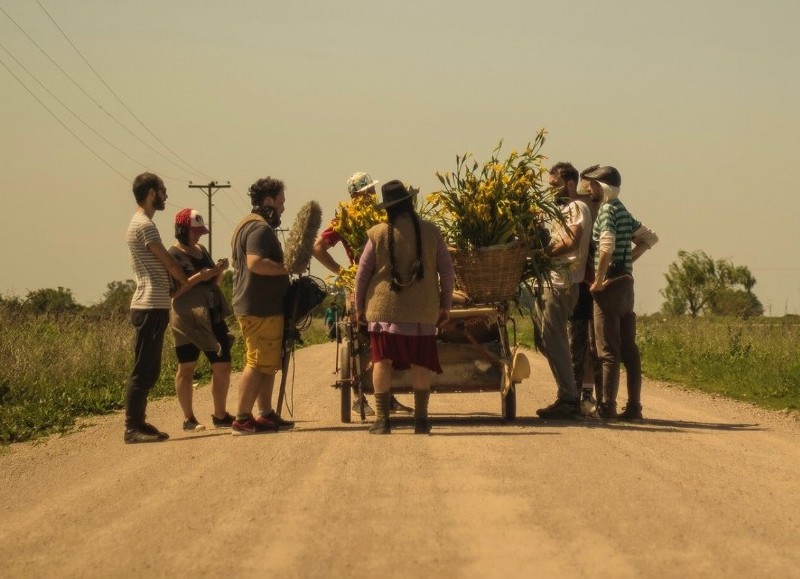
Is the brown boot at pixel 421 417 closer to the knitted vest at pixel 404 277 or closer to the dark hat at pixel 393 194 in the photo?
the knitted vest at pixel 404 277

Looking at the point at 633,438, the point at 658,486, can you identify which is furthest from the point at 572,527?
the point at 633,438

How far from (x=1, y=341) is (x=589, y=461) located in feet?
36.6

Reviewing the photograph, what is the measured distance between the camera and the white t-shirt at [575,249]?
11711 millimetres

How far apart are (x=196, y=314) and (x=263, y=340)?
77 centimetres

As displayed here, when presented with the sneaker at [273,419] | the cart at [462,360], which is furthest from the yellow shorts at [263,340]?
the cart at [462,360]

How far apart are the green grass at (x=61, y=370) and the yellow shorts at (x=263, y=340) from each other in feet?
8.58

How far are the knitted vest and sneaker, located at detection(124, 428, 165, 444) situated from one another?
210 centimetres

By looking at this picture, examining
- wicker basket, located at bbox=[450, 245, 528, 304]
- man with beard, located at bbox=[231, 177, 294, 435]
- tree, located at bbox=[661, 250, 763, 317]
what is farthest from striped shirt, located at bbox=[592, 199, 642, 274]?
tree, located at bbox=[661, 250, 763, 317]

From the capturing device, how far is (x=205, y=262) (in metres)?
11.5

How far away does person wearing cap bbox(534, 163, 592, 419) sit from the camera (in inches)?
460

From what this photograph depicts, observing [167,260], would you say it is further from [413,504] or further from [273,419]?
[413,504]

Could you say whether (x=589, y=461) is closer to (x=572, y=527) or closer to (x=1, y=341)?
(x=572, y=527)

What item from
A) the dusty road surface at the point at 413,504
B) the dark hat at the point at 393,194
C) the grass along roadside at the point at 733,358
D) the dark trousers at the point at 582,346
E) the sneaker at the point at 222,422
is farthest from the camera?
the grass along roadside at the point at 733,358

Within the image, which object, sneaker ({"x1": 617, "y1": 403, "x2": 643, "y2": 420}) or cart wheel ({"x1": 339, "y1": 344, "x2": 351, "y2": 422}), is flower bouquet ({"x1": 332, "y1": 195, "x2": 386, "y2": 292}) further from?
sneaker ({"x1": 617, "y1": 403, "x2": 643, "y2": 420})
